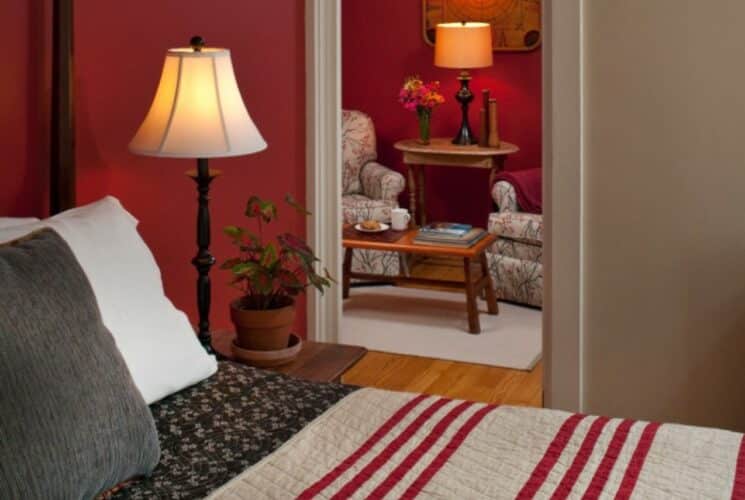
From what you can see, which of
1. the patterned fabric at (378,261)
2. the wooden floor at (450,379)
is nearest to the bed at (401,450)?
the wooden floor at (450,379)

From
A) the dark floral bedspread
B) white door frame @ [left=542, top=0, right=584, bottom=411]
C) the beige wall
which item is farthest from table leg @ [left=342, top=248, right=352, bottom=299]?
the dark floral bedspread

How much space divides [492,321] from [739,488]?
3617 mm

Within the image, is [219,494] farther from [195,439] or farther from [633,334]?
[633,334]

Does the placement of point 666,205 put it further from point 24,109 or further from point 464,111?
point 464,111

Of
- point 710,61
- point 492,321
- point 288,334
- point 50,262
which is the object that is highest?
point 710,61

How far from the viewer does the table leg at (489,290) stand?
17.6 ft

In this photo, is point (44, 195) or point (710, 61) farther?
point (710, 61)

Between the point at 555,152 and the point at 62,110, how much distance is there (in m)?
1.60

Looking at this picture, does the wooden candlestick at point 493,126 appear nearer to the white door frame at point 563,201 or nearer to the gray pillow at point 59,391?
the white door frame at point 563,201

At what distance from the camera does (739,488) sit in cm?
176

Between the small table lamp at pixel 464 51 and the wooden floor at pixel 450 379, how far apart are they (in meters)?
2.06

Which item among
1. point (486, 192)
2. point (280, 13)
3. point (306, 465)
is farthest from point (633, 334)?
point (486, 192)

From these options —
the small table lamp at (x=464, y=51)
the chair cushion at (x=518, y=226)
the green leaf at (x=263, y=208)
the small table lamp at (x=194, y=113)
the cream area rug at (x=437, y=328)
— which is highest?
the small table lamp at (x=464, y=51)

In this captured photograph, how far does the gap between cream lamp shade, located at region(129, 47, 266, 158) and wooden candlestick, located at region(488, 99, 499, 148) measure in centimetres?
371
